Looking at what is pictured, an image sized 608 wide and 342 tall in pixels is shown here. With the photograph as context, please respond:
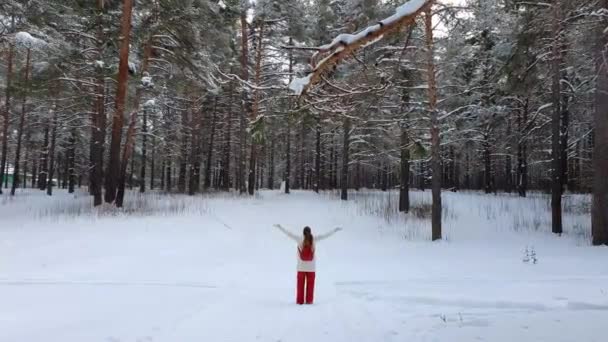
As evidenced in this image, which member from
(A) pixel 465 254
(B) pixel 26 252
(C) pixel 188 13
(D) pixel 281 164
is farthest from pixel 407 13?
(D) pixel 281 164

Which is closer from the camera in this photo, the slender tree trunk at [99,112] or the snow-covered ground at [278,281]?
the snow-covered ground at [278,281]

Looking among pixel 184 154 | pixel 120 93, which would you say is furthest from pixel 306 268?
pixel 184 154

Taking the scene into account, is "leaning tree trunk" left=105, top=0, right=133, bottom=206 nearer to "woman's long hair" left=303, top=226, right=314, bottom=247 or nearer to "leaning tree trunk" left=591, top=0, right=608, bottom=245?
"woman's long hair" left=303, top=226, right=314, bottom=247

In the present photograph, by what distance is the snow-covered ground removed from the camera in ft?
16.4

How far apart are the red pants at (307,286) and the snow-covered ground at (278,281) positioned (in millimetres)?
166

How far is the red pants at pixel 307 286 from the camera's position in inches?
241

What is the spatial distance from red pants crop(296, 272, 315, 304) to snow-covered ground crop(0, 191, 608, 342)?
0.17 metres

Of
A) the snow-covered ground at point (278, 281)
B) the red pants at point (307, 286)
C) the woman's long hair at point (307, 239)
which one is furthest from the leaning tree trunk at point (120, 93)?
the red pants at point (307, 286)

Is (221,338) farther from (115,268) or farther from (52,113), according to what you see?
(52,113)

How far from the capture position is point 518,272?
8.28 metres

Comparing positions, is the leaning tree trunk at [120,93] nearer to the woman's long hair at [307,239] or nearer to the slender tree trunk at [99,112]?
the slender tree trunk at [99,112]

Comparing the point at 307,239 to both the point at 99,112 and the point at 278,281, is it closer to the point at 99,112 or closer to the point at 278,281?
the point at 278,281

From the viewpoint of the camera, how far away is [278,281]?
7.66 m

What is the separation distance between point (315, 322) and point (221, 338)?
1.24m
